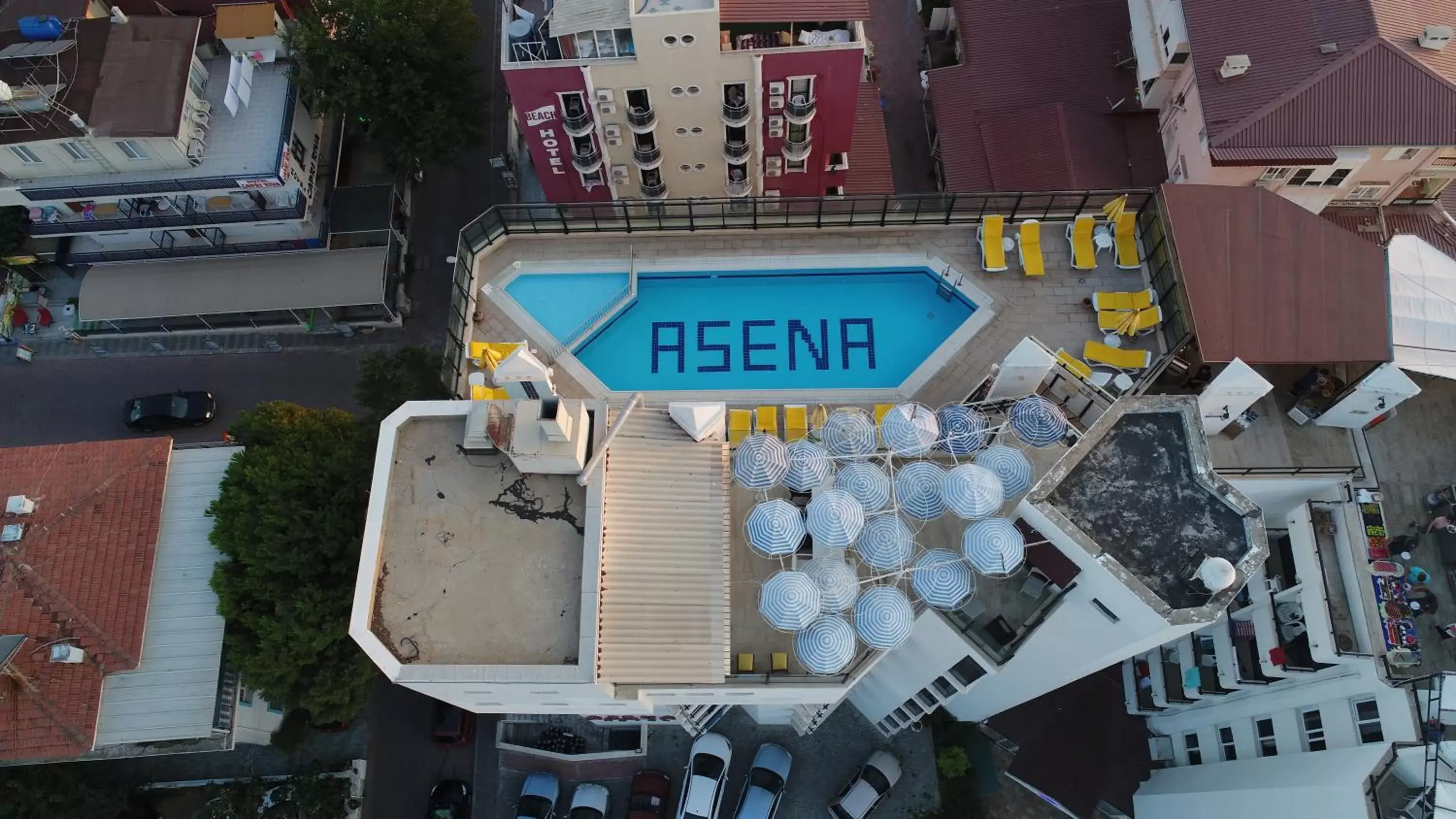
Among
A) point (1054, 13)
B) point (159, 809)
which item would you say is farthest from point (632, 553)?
point (1054, 13)

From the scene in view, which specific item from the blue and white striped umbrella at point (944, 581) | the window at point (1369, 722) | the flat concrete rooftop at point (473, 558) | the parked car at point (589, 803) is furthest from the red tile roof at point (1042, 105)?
the parked car at point (589, 803)

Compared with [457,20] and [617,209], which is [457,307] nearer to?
[617,209]

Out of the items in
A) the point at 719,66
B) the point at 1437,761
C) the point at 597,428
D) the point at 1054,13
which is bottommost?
the point at 1437,761

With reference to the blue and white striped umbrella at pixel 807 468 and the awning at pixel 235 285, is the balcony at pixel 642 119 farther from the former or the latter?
the blue and white striped umbrella at pixel 807 468

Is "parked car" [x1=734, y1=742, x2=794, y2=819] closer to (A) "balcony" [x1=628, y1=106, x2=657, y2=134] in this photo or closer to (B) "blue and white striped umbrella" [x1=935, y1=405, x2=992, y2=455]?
(B) "blue and white striped umbrella" [x1=935, y1=405, x2=992, y2=455]

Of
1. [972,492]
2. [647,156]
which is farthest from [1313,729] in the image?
[647,156]

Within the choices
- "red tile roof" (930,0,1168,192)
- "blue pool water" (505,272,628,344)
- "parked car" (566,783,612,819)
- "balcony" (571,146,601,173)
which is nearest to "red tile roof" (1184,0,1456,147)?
"red tile roof" (930,0,1168,192)
